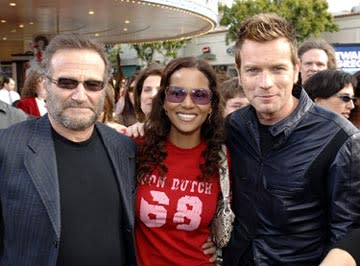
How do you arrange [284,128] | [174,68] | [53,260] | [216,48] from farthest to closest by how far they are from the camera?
[216,48] → [174,68] → [284,128] → [53,260]

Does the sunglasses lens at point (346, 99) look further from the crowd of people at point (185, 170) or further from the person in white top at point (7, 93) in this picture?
the person in white top at point (7, 93)

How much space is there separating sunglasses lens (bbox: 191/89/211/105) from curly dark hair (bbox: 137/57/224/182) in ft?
0.30

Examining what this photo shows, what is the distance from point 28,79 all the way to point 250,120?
5.78m

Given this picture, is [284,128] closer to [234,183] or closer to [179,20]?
[234,183]

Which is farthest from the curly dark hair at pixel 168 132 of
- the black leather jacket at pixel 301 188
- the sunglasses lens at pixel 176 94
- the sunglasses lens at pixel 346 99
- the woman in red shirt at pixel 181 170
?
the sunglasses lens at pixel 346 99

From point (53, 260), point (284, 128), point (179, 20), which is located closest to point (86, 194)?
point (53, 260)

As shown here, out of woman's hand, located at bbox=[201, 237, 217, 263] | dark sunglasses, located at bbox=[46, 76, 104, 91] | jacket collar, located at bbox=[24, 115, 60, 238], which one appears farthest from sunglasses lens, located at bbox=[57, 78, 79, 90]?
woman's hand, located at bbox=[201, 237, 217, 263]

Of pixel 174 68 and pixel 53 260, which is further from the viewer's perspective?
pixel 174 68

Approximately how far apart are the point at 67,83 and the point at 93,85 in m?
0.16

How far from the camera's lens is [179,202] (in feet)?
9.83

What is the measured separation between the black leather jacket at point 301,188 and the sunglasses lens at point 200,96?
0.43 metres

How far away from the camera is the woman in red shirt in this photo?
3.00m

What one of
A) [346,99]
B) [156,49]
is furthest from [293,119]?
[156,49]

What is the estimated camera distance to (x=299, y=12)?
32.7 meters
